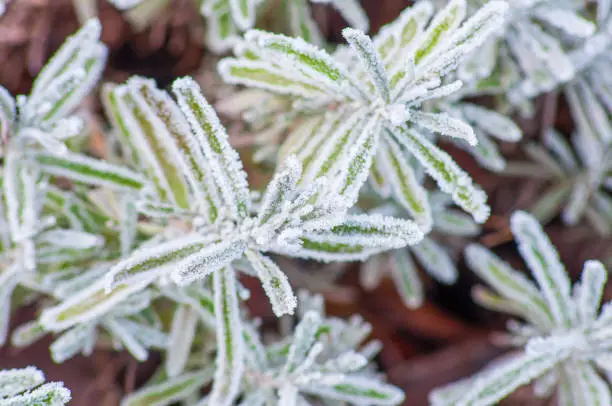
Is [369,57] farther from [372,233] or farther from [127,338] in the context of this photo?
[127,338]

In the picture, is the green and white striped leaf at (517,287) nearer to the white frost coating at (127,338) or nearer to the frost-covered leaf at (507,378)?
the frost-covered leaf at (507,378)

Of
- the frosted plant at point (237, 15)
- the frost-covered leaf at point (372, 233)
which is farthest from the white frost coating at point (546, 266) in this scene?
the frosted plant at point (237, 15)

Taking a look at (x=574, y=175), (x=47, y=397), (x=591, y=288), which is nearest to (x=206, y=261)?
(x=47, y=397)

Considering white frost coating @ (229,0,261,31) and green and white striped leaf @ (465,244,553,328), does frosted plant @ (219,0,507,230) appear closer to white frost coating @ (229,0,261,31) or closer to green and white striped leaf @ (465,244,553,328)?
white frost coating @ (229,0,261,31)

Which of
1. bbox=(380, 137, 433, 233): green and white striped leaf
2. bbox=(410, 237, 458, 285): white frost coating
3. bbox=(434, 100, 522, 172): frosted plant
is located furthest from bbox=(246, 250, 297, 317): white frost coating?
bbox=(410, 237, 458, 285): white frost coating

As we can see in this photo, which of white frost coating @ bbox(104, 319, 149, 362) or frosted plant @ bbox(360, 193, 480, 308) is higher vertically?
frosted plant @ bbox(360, 193, 480, 308)

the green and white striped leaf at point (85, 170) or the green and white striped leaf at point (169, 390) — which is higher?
the green and white striped leaf at point (85, 170)
